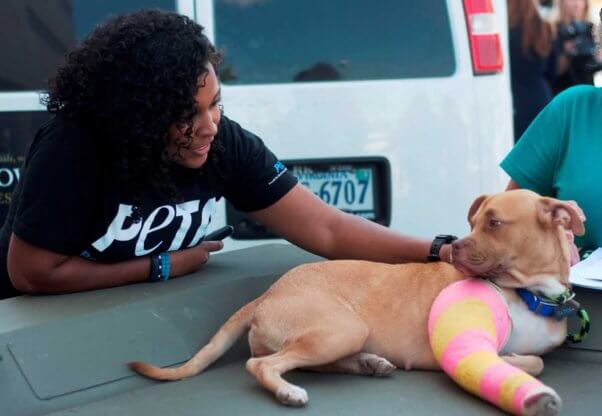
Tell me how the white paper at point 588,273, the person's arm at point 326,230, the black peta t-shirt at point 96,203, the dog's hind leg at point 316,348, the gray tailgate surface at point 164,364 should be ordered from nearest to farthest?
1. the gray tailgate surface at point 164,364
2. the dog's hind leg at point 316,348
3. the white paper at point 588,273
4. the black peta t-shirt at point 96,203
5. the person's arm at point 326,230

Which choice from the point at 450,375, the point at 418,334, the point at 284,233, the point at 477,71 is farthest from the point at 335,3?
the point at 450,375

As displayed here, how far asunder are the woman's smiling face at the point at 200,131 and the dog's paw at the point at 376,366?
2.21 feet

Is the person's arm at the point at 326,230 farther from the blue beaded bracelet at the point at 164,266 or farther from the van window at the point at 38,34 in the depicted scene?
the van window at the point at 38,34

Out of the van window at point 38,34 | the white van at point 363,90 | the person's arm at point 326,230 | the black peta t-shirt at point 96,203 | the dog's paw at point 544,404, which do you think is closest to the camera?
the dog's paw at point 544,404

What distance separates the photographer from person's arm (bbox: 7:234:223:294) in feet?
7.49

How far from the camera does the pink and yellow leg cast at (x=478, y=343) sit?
1.70m

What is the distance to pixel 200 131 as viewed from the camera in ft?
7.53

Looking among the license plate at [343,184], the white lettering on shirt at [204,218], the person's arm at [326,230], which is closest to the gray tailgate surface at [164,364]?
the white lettering on shirt at [204,218]

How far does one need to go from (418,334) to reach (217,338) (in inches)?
17.9

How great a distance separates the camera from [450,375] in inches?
73.0

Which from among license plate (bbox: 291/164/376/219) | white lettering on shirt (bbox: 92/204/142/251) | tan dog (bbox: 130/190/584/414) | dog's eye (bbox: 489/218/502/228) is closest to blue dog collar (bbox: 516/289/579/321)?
tan dog (bbox: 130/190/584/414)

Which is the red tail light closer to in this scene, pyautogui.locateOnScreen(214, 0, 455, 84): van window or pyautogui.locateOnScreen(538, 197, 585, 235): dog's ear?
pyautogui.locateOnScreen(214, 0, 455, 84): van window

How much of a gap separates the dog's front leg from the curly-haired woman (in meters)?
0.53

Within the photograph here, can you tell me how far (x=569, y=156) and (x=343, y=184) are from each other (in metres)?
1.59
